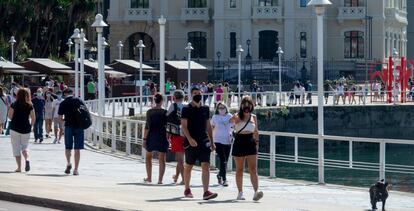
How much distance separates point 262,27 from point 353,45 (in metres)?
7.33

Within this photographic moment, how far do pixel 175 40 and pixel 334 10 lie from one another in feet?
42.5

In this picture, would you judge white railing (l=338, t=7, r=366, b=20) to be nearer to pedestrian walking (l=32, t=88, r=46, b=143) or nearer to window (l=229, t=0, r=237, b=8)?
window (l=229, t=0, r=237, b=8)

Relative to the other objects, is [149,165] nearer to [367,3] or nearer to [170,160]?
[170,160]

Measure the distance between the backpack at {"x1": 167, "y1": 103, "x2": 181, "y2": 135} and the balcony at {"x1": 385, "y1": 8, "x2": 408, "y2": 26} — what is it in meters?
77.6

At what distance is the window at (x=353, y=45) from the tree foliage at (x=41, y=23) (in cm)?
2095

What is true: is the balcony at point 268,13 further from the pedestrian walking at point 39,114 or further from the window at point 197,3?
the pedestrian walking at point 39,114

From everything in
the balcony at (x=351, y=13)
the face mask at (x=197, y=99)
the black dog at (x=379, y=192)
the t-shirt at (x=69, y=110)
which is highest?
the balcony at (x=351, y=13)

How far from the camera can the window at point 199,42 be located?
100 m

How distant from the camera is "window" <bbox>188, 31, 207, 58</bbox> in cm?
10009

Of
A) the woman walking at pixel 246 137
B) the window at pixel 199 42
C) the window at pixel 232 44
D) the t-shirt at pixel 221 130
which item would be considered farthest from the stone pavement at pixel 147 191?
the window at pixel 199 42

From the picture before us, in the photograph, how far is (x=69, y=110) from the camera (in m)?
26.1

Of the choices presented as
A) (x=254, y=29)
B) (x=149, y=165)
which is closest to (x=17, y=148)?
(x=149, y=165)

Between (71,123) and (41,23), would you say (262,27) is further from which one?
(71,123)

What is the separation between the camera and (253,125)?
21172mm
